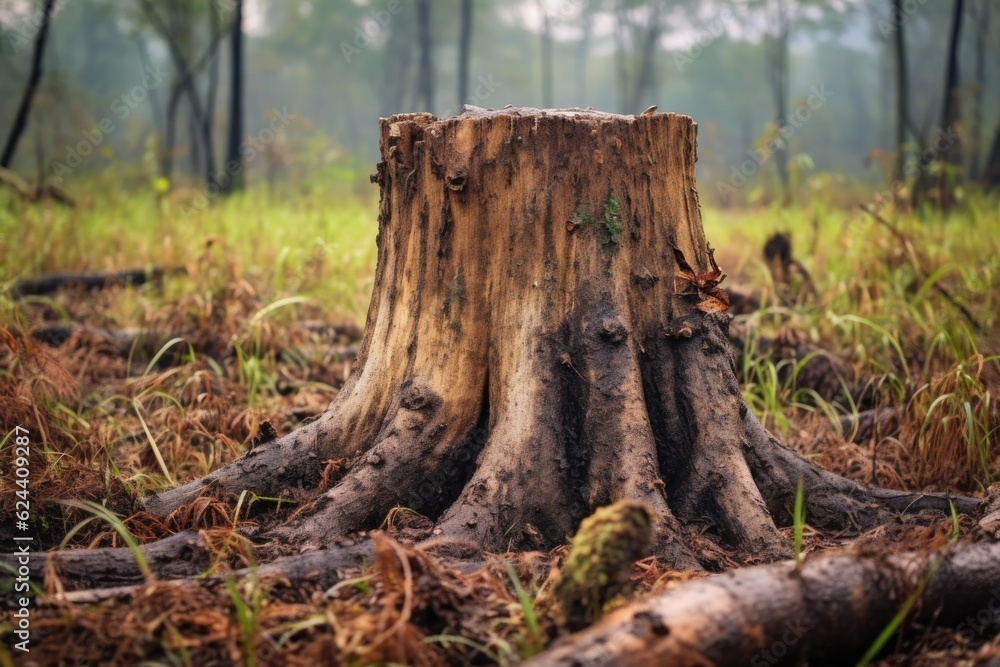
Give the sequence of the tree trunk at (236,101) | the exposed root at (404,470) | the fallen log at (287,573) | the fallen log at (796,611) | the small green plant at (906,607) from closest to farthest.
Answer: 1. the fallen log at (796,611)
2. the small green plant at (906,607)
3. the fallen log at (287,573)
4. the exposed root at (404,470)
5. the tree trunk at (236,101)

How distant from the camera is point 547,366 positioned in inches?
88.7

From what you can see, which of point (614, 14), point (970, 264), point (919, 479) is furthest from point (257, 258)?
point (614, 14)

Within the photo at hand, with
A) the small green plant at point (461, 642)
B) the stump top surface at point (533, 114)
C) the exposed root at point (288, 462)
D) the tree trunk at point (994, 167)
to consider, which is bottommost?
the small green plant at point (461, 642)

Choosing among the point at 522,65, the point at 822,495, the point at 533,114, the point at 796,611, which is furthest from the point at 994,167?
the point at 522,65

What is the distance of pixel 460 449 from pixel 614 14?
35.8 m

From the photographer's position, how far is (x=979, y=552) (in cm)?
178

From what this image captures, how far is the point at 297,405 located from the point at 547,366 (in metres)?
1.82

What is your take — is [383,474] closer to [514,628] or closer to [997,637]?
[514,628]

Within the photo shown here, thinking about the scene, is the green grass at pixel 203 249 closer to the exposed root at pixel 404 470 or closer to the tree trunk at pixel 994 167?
the exposed root at pixel 404 470

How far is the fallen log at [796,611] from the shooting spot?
1.31 metres

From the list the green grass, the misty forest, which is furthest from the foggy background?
the misty forest

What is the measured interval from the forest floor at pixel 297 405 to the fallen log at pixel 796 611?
3.0 inches

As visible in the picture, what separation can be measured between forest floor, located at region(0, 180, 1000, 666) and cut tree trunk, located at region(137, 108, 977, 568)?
0.43 feet

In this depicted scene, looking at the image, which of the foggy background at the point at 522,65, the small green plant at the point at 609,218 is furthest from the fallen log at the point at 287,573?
the foggy background at the point at 522,65
